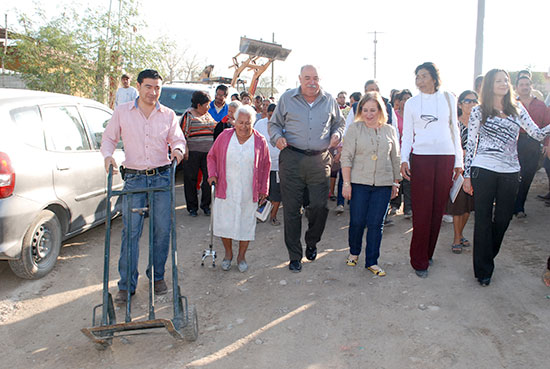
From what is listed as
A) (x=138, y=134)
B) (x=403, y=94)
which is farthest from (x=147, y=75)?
(x=403, y=94)

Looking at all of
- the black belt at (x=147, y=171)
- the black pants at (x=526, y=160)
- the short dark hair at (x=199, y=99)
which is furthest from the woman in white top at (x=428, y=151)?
the short dark hair at (x=199, y=99)

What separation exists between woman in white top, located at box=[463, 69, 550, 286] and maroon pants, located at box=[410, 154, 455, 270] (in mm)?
240

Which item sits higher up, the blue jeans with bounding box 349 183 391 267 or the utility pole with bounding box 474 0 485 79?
the utility pole with bounding box 474 0 485 79

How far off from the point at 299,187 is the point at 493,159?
1.96 meters

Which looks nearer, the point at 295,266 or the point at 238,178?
the point at 238,178

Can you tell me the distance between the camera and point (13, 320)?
4066 mm

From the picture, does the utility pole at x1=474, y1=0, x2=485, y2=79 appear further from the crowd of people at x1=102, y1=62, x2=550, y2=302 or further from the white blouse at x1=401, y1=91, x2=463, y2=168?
the white blouse at x1=401, y1=91, x2=463, y2=168

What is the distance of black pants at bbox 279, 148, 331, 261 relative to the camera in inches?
194

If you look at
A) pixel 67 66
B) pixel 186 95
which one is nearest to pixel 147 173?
pixel 186 95

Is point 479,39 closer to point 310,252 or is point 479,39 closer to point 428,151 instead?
point 428,151

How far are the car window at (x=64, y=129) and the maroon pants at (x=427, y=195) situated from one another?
386cm

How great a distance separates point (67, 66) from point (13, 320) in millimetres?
11757

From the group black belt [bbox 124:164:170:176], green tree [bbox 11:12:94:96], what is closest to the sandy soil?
black belt [bbox 124:164:170:176]

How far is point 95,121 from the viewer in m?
5.96
